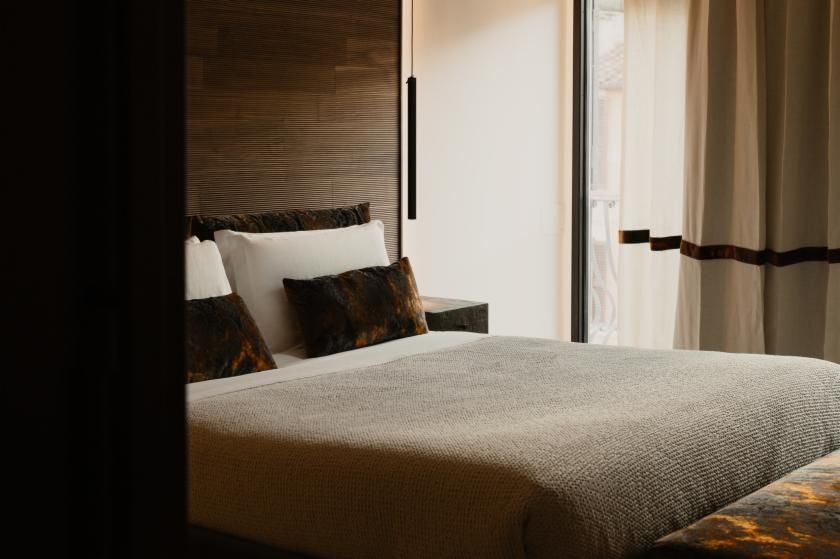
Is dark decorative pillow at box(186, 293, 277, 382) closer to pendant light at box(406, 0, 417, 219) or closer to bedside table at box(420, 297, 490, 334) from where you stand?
bedside table at box(420, 297, 490, 334)

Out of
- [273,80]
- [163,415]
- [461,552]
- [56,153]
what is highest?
[273,80]

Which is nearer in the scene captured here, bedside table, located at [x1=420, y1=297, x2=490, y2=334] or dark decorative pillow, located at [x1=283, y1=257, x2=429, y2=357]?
dark decorative pillow, located at [x1=283, y1=257, x2=429, y2=357]

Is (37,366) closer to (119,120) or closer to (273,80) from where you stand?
(119,120)

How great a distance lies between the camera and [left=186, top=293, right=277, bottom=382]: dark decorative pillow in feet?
10.4

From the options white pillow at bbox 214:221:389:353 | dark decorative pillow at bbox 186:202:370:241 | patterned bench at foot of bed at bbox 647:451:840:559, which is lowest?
patterned bench at foot of bed at bbox 647:451:840:559

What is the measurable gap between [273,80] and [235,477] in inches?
92.7

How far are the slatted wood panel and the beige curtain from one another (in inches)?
55.1

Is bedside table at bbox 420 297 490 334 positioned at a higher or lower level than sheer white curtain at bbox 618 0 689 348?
lower

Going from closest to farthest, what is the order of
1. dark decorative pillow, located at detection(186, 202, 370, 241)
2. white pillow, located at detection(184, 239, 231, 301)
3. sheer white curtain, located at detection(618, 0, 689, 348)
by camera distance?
white pillow, located at detection(184, 239, 231, 301)
dark decorative pillow, located at detection(186, 202, 370, 241)
sheer white curtain, located at detection(618, 0, 689, 348)

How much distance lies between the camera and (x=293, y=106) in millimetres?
4488

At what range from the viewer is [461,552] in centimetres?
207

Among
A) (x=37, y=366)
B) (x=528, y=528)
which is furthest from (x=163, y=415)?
(x=528, y=528)

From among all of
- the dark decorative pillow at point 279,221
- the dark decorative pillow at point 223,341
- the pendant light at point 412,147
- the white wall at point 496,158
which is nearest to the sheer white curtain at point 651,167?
the white wall at point 496,158

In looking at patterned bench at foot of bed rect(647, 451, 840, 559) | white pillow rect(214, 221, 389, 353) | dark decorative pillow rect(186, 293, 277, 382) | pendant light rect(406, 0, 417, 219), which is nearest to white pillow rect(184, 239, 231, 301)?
dark decorative pillow rect(186, 293, 277, 382)
